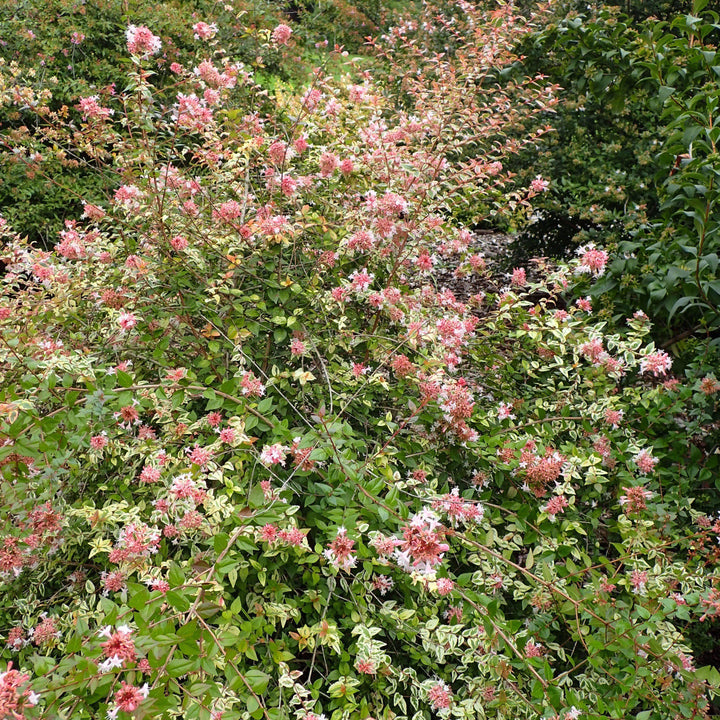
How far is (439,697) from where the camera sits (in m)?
1.51

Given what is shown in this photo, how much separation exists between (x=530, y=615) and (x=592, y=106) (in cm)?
380

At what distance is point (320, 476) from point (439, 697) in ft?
2.12

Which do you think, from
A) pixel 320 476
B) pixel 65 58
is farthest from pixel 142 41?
pixel 65 58

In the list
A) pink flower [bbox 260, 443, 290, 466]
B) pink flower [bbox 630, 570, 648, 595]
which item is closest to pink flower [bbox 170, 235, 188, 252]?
pink flower [bbox 260, 443, 290, 466]

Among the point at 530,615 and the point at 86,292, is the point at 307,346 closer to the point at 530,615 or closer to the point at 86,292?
the point at 86,292

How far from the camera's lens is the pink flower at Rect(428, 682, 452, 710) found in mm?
1496

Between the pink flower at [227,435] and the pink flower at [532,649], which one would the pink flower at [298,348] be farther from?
the pink flower at [532,649]

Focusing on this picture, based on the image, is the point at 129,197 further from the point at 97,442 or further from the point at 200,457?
the point at 200,457

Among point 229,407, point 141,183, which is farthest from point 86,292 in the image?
point 229,407

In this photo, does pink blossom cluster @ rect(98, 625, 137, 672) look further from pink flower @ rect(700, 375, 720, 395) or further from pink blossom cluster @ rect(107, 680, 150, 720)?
pink flower @ rect(700, 375, 720, 395)

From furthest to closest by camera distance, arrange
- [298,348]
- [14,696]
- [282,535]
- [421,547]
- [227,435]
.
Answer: [298,348] < [227,435] < [282,535] < [421,547] < [14,696]

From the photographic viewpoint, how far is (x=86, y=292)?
2.32m

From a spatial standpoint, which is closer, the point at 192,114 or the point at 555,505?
the point at 555,505

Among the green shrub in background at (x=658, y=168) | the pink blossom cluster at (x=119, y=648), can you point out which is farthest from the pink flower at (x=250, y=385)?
the green shrub in background at (x=658, y=168)
